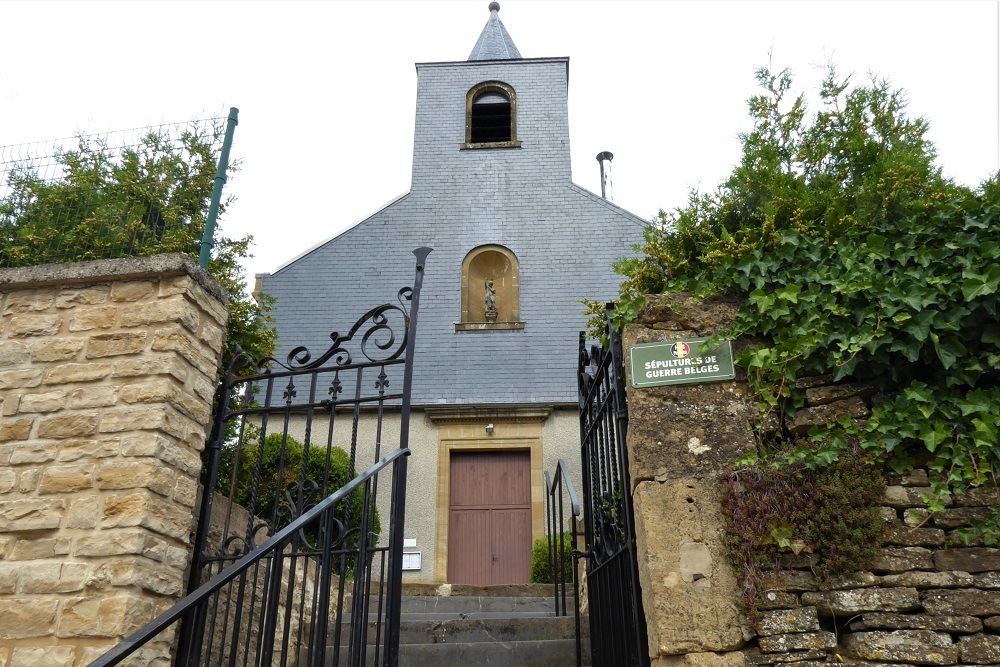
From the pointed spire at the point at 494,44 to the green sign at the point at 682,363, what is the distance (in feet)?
36.1

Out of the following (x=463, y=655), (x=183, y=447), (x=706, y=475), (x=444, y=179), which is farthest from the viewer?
(x=444, y=179)

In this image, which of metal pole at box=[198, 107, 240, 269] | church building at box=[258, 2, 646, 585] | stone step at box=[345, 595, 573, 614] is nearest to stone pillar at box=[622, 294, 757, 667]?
metal pole at box=[198, 107, 240, 269]

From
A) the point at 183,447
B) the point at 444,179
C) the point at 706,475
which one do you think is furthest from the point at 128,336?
the point at 444,179

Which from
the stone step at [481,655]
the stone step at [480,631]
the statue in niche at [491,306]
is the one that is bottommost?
the stone step at [481,655]

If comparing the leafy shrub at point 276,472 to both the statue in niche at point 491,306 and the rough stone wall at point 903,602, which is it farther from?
the rough stone wall at point 903,602

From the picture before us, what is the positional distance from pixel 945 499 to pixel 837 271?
96 cm

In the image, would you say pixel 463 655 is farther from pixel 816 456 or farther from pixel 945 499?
pixel 945 499

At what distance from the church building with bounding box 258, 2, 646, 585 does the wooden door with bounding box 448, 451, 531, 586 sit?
17mm

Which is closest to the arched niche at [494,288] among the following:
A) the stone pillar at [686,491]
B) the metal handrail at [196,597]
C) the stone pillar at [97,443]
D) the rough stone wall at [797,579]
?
the stone pillar at [97,443]

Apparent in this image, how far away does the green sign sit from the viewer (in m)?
3.31

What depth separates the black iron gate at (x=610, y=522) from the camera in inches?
125

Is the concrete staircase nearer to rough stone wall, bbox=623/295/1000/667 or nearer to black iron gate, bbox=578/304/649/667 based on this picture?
black iron gate, bbox=578/304/649/667

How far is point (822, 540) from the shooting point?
288 cm

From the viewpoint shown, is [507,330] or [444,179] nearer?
[507,330]
